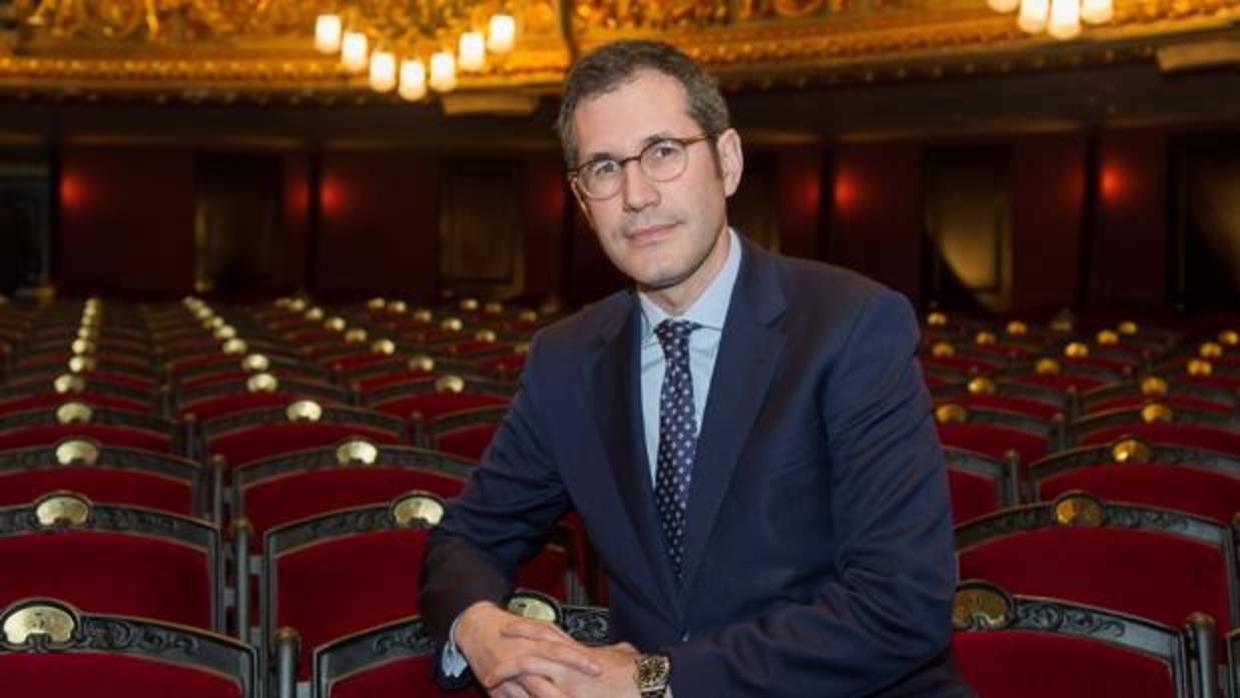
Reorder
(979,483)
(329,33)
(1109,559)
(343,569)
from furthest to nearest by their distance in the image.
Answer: (329,33)
(979,483)
(1109,559)
(343,569)

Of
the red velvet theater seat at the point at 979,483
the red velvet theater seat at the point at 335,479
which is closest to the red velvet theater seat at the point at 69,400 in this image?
the red velvet theater seat at the point at 335,479

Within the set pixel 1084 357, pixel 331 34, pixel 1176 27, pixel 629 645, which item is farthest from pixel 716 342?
pixel 331 34

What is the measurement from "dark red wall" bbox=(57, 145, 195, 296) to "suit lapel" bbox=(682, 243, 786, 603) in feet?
75.5

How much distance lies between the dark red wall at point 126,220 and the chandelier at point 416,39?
7552 mm

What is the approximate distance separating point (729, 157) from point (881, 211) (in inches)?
751

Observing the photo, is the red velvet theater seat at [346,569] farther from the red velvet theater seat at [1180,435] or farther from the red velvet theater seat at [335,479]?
the red velvet theater seat at [1180,435]

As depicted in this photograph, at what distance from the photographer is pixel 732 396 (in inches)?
115

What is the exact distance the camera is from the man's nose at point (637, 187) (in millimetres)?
2850

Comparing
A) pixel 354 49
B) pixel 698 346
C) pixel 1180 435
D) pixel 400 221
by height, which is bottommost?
pixel 1180 435

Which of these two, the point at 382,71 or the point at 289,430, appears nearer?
the point at 289,430

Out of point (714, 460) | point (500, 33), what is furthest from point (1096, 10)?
point (714, 460)

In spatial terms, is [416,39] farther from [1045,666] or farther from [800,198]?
[1045,666]

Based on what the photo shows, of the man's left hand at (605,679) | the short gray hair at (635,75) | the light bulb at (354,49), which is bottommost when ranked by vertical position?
the man's left hand at (605,679)

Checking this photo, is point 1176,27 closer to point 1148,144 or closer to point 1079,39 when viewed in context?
point 1079,39
